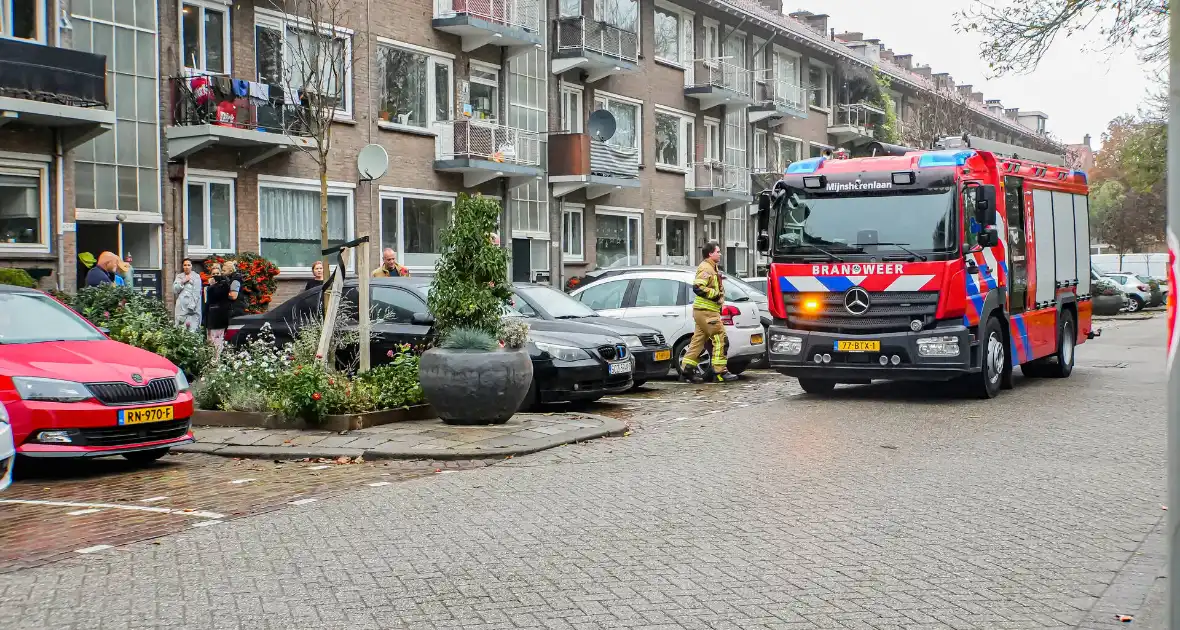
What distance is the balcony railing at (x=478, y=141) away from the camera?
2673cm

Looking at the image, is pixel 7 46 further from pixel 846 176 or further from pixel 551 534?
pixel 551 534

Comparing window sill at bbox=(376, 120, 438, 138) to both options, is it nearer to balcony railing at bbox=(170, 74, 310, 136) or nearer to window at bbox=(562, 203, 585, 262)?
balcony railing at bbox=(170, 74, 310, 136)

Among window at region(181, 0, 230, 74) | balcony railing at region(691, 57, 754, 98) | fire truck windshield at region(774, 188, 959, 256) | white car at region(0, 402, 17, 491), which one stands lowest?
white car at region(0, 402, 17, 491)

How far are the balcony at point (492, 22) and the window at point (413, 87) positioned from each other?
2.63 ft

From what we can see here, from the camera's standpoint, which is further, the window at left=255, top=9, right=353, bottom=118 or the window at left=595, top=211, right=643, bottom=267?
the window at left=595, top=211, right=643, bottom=267

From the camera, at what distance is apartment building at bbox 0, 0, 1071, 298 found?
18.6 m

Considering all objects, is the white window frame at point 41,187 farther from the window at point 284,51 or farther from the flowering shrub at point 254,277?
the window at point 284,51

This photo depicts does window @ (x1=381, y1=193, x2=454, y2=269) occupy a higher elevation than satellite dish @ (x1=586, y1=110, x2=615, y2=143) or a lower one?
lower

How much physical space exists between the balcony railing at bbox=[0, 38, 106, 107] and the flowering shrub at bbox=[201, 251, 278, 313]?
349 cm

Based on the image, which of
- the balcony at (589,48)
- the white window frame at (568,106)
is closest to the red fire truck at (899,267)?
the balcony at (589,48)

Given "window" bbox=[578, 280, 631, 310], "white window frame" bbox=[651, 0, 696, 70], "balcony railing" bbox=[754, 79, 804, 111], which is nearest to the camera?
"window" bbox=[578, 280, 631, 310]

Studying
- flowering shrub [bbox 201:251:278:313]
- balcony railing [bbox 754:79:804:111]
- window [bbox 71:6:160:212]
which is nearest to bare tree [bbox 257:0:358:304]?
flowering shrub [bbox 201:251:278:313]

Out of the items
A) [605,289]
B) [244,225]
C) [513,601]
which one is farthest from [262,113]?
[513,601]

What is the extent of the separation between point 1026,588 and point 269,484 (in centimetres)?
558
